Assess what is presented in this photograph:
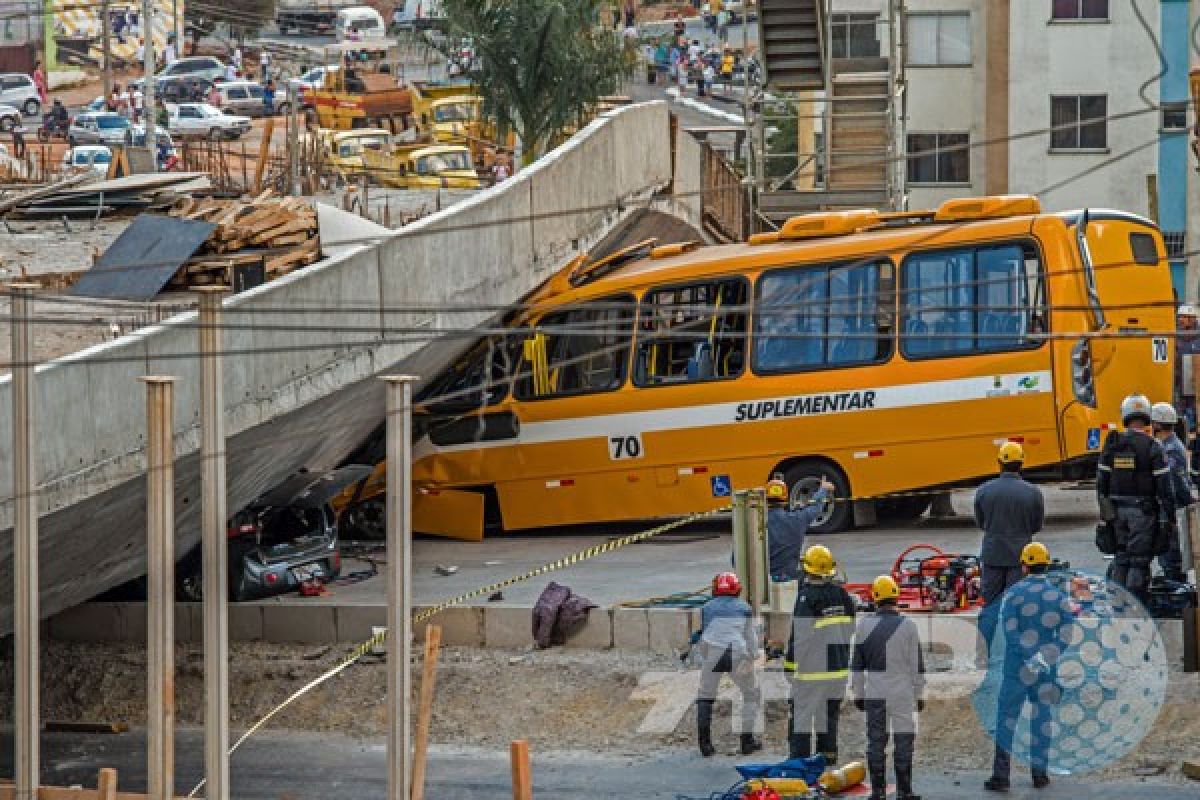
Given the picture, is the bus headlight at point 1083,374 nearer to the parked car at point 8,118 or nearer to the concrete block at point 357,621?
the concrete block at point 357,621

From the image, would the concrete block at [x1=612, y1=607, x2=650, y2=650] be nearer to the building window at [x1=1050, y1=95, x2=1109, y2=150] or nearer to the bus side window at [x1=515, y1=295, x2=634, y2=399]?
the bus side window at [x1=515, y1=295, x2=634, y2=399]

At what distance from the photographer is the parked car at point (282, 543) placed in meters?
20.5

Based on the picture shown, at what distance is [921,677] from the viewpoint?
1416 centimetres

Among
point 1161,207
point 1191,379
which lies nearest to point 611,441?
point 1191,379

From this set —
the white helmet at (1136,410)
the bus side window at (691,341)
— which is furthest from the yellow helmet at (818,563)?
the bus side window at (691,341)

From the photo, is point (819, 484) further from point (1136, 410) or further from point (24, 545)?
point (24, 545)

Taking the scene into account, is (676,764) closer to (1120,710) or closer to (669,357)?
(1120,710)

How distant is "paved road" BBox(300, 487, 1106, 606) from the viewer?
19.9 metres

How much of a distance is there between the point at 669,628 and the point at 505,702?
4.76 ft

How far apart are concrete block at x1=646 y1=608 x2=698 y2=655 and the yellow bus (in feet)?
9.40

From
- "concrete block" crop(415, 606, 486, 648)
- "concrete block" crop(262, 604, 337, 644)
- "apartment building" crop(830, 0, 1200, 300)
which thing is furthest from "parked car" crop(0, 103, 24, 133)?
"concrete block" crop(415, 606, 486, 648)

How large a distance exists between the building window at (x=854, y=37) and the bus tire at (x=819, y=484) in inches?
1194

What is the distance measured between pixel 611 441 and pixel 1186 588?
7.65 metres

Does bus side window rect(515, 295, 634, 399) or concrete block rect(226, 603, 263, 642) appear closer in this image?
concrete block rect(226, 603, 263, 642)
